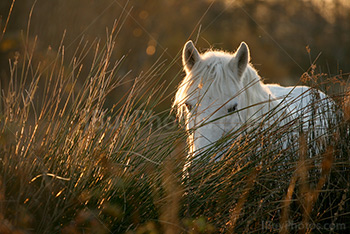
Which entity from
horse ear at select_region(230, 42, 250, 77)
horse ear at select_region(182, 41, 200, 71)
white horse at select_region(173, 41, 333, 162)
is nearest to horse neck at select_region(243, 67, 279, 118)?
white horse at select_region(173, 41, 333, 162)

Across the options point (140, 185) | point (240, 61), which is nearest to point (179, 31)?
point (240, 61)

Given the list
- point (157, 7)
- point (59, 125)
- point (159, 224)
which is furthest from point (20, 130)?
point (157, 7)

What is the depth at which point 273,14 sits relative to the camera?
55.7ft

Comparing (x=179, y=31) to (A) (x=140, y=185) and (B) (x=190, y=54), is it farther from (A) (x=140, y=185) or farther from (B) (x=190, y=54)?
(A) (x=140, y=185)

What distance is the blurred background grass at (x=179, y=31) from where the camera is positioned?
6507 mm

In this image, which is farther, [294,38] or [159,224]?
[294,38]

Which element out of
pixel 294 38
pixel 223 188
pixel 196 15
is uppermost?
pixel 294 38

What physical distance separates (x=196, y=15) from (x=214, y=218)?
1103 cm

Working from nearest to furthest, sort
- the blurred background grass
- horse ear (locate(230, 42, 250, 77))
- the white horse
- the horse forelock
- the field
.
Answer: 1. the field
2. the white horse
3. the horse forelock
4. horse ear (locate(230, 42, 250, 77))
5. the blurred background grass

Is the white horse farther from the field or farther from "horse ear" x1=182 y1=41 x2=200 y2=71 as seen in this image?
the field

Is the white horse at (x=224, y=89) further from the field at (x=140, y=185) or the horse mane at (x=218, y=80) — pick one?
the field at (x=140, y=185)

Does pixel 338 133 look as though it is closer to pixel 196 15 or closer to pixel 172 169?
pixel 172 169

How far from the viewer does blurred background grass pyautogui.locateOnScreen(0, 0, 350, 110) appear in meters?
6.51

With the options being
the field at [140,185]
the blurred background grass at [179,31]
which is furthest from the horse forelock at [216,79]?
the field at [140,185]
